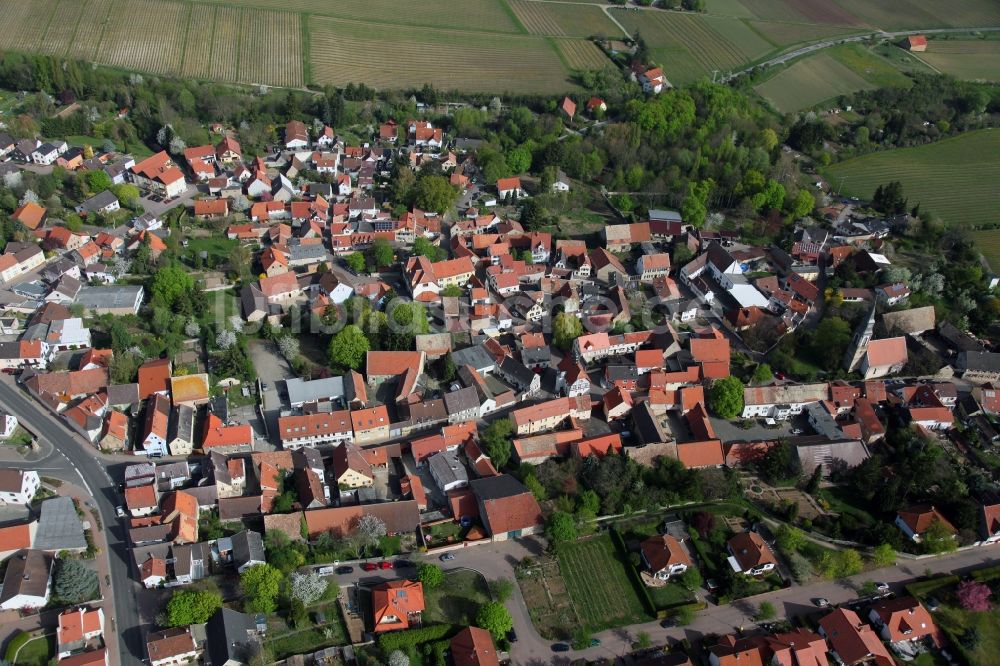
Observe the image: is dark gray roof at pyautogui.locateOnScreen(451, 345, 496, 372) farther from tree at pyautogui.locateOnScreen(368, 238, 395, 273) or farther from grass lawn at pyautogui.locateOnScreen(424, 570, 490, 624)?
grass lawn at pyautogui.locateOnScreen(424, 570, 490, 624)

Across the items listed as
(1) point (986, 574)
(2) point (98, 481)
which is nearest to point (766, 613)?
(1) point (986, 574)

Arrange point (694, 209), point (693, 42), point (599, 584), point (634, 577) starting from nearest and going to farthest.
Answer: point (599, 584) → point (634, 577) → point (694, 209) → point (693, 42)

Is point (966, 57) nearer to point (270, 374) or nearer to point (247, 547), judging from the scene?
point (270, 374)

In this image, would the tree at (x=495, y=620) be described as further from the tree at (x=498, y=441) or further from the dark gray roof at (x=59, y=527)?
the dark gray roof at (x=59, y=527)

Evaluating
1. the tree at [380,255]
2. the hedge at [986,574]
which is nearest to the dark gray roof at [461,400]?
the tree at [380,255]

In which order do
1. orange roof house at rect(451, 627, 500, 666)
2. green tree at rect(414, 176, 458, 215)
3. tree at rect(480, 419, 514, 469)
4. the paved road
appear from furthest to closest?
green tree at rect(414, 176, 458, 215)
tree at rect(480, 419, 514, 469)
the paved road
orange roof house at rect(451, 627, 500, 666)

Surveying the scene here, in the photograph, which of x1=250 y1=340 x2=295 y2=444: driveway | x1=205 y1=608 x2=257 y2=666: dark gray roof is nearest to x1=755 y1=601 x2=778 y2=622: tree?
x1=205 y1=608 x2=257 y2=666: dark gray roof
